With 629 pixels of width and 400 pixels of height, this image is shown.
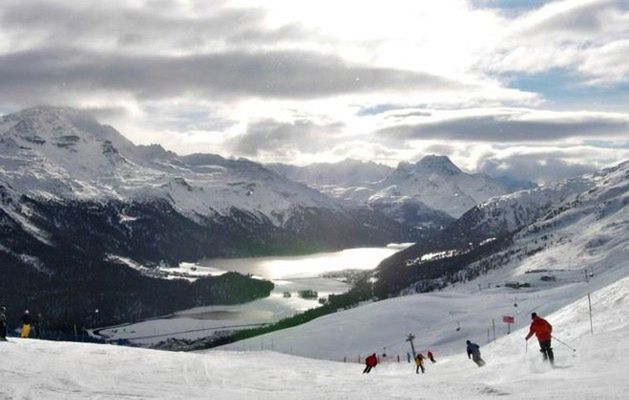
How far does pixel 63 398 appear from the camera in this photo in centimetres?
2381

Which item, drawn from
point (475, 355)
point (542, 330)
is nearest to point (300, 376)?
point (475, 355)

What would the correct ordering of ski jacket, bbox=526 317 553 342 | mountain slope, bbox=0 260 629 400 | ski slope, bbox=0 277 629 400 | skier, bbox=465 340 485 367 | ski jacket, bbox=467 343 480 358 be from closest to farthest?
ski slope, bbox=0 277 629 400, mountain slope, bbox=0 260 629 400, ski jacket, bbox=526 317 553 342, skier, bbox=465 340 485 367, ski jacket, bbox=467 343 480 358

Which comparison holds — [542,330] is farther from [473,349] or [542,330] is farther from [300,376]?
[300,376]

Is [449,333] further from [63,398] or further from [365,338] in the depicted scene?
[63,398]

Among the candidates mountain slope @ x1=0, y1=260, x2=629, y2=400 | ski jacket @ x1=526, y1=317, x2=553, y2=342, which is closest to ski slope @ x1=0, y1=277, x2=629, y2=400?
mountain slope @ x1=0, y1=260, x2=629, y2=400

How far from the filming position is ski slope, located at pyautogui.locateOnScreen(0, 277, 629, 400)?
24.3 m

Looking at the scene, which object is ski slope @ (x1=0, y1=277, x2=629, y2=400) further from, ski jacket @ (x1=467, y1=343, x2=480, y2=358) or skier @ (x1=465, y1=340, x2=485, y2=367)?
ski jacket @ (x1=467, y1=343, x2=480, y2=358)

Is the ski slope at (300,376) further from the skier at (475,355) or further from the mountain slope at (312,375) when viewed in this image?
the skier at (475,355)

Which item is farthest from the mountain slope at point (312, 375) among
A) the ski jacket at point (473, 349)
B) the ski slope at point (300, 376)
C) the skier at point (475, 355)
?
the ski jacket at point (473, 349)

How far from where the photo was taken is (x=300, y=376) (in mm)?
36188

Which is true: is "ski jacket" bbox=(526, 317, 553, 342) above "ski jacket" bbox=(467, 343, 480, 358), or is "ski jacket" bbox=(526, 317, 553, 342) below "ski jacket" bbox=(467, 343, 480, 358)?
above

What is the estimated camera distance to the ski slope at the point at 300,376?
24297mm

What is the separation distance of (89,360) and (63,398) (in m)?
11.9

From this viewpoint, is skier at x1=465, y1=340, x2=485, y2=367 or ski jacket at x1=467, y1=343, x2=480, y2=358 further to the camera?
ski jacket at x1=467, y1=343, x2=480, y2=358
